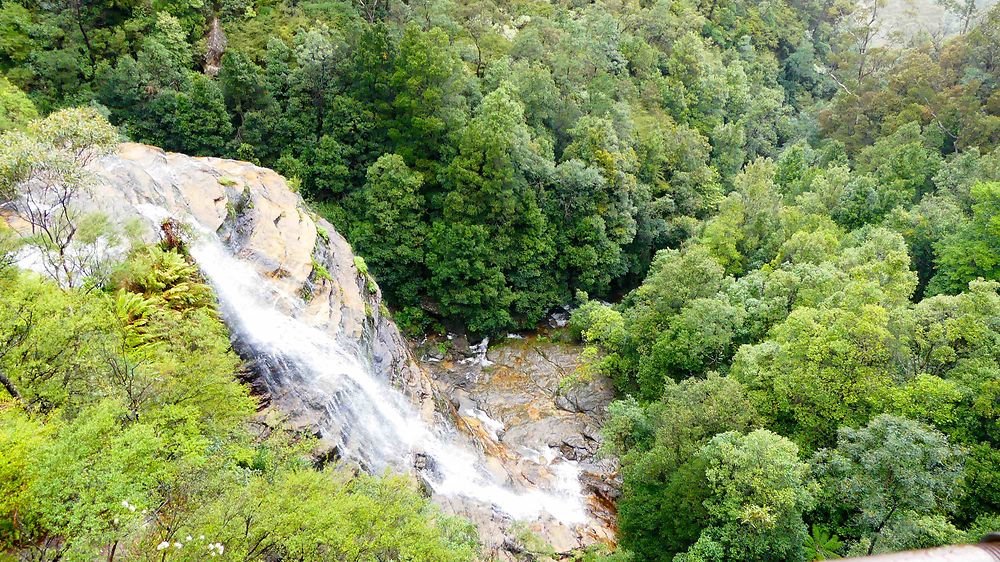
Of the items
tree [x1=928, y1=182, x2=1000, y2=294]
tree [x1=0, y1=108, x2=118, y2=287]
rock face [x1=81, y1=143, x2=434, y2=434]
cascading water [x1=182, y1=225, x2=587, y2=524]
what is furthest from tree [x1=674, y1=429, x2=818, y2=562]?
tree [x1=928, y1=182, x2=1000, y2=294]

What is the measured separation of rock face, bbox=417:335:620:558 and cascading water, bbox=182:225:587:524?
1084 millimetres

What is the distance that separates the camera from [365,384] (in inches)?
874

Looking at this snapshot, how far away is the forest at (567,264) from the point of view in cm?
1245

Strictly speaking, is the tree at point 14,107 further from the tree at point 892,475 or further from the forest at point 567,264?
the tree at point 892,475

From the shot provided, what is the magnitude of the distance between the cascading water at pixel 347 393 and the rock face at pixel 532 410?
42.7 inches

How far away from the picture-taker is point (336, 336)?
21953 millimetres

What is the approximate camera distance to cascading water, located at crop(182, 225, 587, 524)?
65.9 ft

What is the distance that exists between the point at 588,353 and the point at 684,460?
1086cm

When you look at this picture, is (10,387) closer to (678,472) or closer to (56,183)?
(56,183)

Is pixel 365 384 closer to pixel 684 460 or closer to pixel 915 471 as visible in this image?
pixel 684 460

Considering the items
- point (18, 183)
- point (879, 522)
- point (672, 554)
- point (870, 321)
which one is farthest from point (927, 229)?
point (18, 183)

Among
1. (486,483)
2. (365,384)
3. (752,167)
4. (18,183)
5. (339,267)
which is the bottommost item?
(486,483)

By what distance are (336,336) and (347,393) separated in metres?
2.29

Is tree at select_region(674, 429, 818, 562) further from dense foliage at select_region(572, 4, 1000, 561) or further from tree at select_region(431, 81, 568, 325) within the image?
tree at select_region(431, 81, 568, 325)
